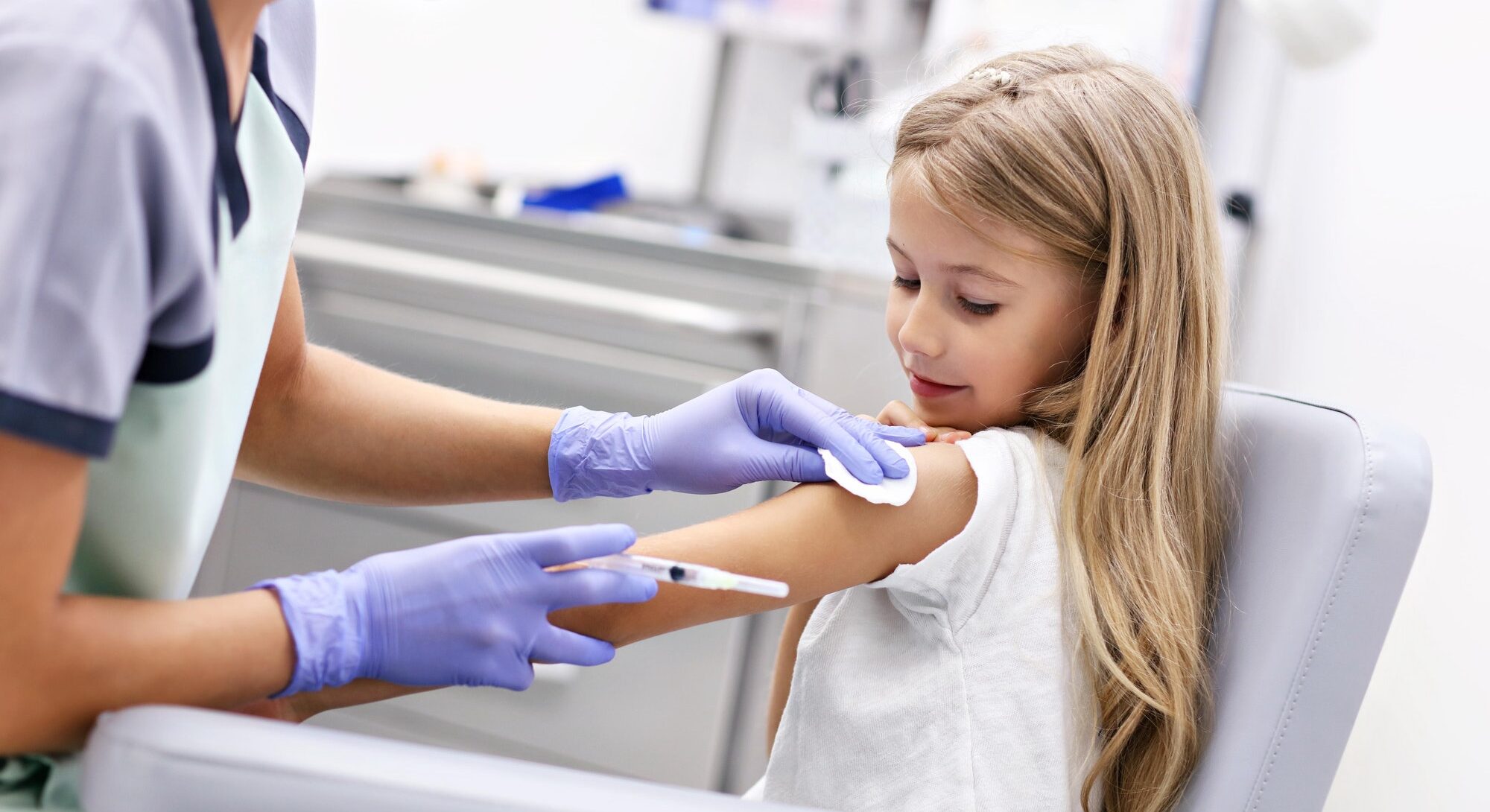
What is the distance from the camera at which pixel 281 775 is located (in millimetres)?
607

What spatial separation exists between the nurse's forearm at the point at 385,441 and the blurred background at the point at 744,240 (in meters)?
0.50

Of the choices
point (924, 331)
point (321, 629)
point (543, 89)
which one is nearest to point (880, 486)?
point (924, 331)

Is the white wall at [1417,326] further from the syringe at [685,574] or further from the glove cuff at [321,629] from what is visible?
the glove cuff at [321,629]

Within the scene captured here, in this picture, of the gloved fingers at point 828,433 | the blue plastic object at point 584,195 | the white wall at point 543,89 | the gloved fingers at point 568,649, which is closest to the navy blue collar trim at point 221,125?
the gloved fingers at point 568,649

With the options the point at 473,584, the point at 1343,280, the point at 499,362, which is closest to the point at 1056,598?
the point at 473,584

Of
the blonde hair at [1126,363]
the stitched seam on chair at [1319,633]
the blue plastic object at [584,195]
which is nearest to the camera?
the stitched seam on chair at [1319,633]

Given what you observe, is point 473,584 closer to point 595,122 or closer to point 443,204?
point 443,204

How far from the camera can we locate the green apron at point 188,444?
2.24 ft

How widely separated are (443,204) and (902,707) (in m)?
1.46

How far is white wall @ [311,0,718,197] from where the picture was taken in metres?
2.70

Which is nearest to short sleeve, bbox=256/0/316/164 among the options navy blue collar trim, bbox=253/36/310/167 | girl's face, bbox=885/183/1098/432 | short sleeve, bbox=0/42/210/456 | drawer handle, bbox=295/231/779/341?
navy blue collar trim, bbox=253/36/310/167

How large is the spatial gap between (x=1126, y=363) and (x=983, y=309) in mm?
123

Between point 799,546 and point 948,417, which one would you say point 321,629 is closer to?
point 799,546

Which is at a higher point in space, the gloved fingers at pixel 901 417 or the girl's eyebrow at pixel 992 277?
the girl's eyebrow at pixel 992 277
